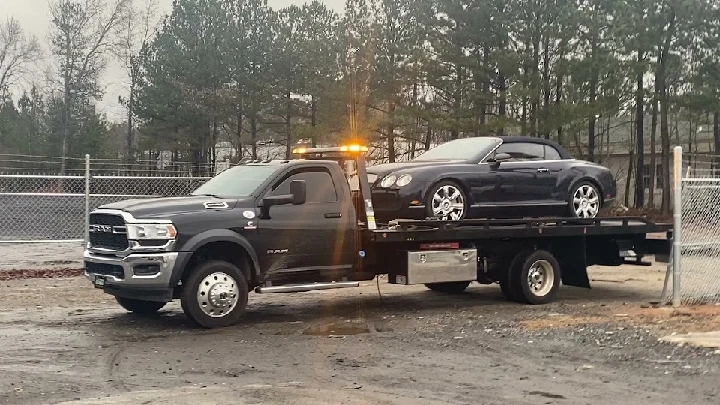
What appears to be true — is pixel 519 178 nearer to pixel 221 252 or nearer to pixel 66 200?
pixel 221 252

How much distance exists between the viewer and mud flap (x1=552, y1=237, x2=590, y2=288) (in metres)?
12.2

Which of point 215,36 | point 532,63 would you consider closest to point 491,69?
point 532,63

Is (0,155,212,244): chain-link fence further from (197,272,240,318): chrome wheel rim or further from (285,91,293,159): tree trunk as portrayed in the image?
(285,91,293,159): tree trunk

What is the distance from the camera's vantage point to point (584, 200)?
12242mm

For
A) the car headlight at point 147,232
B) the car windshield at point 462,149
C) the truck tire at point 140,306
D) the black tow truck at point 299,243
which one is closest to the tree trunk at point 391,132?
the car windshield at point 462,149

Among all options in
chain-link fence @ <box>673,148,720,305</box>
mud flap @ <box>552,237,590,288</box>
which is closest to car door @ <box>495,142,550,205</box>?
mud flap @ <box>552,237,590,288</box>

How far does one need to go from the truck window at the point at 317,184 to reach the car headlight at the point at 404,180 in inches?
36.4

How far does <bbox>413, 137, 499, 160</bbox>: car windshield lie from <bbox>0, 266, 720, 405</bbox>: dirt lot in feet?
6.98

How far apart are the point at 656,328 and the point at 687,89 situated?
26.1 meters

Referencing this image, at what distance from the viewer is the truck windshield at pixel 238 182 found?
10.2 metres

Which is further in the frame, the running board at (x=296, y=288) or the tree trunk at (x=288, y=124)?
the tree trunk at (x=288, y=124)

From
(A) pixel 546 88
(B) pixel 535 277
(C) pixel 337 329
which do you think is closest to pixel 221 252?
(C) pixel 337 329

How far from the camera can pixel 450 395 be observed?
655 centimetres

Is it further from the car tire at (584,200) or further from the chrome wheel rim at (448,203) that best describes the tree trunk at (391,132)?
the chrome wheel rim at (448,203)
